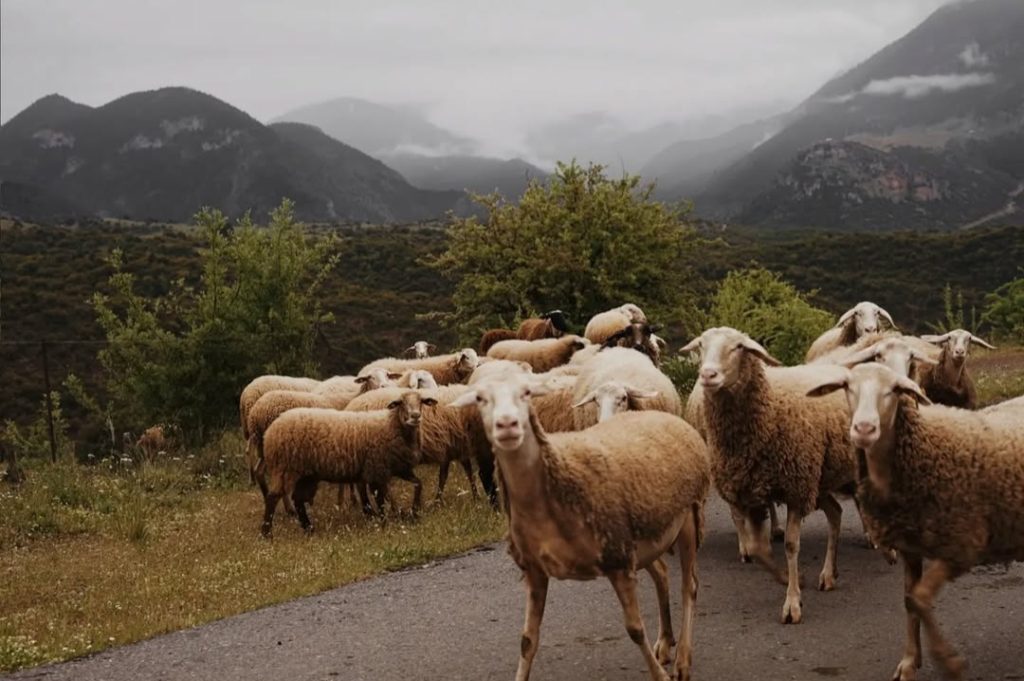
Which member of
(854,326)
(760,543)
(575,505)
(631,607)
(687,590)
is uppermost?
(575,505)

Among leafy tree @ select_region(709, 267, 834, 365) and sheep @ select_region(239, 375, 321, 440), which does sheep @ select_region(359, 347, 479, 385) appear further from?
leafy tree @ select_region(709, 267, 834, 365)

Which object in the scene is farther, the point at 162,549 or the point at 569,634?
the point at 162,549

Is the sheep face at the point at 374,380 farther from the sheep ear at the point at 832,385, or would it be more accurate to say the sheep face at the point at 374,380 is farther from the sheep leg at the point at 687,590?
the sheep ear at the point at 832,385

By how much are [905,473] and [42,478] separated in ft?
43.3

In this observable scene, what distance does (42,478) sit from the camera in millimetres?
14648

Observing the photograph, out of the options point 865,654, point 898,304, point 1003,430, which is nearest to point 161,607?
point 865,654

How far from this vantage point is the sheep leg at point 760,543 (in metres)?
7.16

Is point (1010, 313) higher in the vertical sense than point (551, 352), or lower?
lower

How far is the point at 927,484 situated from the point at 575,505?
223cm

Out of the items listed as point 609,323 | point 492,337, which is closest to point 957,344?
point 609,323

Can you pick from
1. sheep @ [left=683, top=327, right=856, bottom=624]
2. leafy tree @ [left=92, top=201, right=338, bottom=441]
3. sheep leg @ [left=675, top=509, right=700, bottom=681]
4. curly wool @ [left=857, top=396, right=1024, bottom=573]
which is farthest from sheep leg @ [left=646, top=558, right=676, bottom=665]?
leafy tree @ [left=92, top=201, right=338, bottom=441]

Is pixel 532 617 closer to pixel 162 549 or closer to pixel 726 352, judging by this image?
pixel 726 352

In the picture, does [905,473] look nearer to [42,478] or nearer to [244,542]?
[244,542]

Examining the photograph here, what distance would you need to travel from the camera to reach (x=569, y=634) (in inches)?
277
